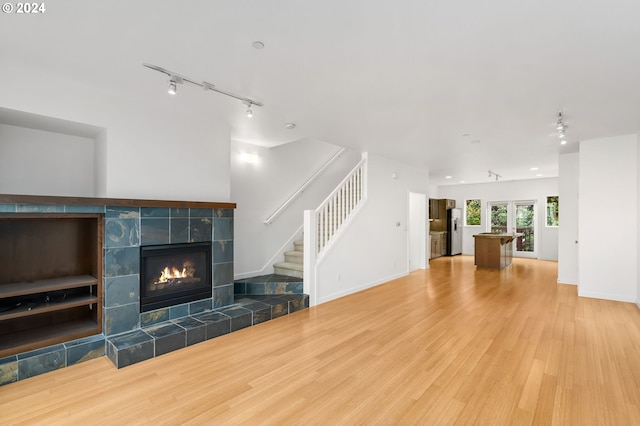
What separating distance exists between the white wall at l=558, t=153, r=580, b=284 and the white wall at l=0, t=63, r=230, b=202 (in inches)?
257

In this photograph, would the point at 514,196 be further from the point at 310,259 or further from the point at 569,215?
the point at 310,259

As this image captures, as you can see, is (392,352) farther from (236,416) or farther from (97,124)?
(97,124)

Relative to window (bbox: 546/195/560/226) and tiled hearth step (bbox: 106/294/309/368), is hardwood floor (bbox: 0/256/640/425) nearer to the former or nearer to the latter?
tiled hearth step (bbox: 106/294/309/368)

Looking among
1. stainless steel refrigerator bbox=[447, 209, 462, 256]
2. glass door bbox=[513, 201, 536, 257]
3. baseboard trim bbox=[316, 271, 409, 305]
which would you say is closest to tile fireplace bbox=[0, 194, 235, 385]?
baseboard trim bbox=[316, 271, 409, 305]

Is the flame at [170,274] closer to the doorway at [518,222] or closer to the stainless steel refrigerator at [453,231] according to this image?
the stainless steel refrigerator at [453,231]

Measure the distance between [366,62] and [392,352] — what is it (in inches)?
109

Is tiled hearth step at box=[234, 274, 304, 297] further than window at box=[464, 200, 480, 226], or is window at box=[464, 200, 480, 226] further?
window at box=[464, 200, 480, 226]

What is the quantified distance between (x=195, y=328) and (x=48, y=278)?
161 cm

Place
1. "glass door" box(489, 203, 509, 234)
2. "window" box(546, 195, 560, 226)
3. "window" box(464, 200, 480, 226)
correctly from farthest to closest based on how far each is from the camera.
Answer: "window" box(464, 200, 480, 226) < "glass door" box(489, 203, 509, 234) < "window" box(546, 195, 560, 226)

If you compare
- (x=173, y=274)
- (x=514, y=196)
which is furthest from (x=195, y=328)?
(x=514, y=196)

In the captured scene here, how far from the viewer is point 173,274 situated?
366cm

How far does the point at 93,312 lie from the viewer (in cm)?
339

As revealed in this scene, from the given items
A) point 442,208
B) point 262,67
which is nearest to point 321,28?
point 262,67

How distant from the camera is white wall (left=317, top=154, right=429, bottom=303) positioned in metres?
5.25
